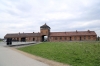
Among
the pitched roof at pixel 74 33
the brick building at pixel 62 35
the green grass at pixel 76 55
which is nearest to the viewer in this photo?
the green grass at pixel 76 55

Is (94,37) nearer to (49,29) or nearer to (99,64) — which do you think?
(49,29)

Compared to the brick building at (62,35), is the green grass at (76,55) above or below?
below

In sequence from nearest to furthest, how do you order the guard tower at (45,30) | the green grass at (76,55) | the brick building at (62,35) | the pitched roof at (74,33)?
1. the green grass at (76,55)
2. the brick building at (62,35)
3. the pitched roof at (74,33)
4. the guard tower at (45,30)

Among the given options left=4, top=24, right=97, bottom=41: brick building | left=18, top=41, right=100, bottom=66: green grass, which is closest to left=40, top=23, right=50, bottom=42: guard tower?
left=4, top=24, right=97, bottom=41: brick building

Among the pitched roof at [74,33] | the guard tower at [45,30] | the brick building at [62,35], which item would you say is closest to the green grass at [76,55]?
the brick building at [62,35]

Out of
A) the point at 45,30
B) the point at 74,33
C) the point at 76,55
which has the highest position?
the point at 45,30

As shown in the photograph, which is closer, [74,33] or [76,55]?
[76,55]

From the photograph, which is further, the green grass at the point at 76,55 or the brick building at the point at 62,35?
the brick building at the point at 62,35

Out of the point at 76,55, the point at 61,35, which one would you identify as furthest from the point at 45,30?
the point at 76,55

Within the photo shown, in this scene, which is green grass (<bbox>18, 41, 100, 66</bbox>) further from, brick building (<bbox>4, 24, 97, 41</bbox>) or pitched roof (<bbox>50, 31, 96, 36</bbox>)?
pitched roof (<bbox>50, 31, 96, 36</bbox>)

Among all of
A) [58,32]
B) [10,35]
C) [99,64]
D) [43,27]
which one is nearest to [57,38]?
[58,32]

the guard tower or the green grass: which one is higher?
the guard tower

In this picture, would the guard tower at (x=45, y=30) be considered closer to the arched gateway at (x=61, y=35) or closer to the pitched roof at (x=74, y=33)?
the arched gateway at (x=61, y=35)

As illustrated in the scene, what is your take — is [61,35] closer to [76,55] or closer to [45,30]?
[45,30]
